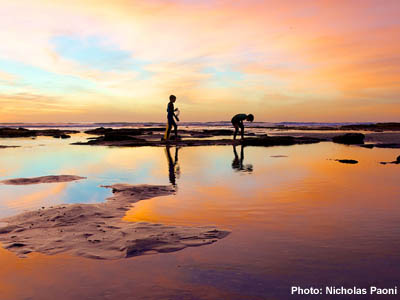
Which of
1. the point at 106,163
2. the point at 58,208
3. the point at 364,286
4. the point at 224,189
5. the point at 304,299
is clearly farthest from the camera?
the point at 106,163

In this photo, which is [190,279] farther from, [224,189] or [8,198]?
[8,198]

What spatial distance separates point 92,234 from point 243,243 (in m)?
2.40

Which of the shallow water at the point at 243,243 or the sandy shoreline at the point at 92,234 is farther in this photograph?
the sandy shoreline at the point at 92,234

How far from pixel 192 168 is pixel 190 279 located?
10007 mm

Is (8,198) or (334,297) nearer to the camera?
(334,297)

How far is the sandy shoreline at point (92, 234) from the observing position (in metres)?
5.07

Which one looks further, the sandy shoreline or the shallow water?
the sandy shoreline

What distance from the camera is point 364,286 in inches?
153

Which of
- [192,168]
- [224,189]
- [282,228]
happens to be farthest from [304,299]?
[192,168]

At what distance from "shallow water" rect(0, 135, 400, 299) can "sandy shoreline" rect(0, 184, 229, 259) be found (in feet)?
0.78

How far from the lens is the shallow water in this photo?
396 centimetres

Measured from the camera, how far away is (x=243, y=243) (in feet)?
17.3

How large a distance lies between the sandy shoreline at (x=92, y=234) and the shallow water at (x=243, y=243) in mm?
237

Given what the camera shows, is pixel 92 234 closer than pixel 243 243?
No
